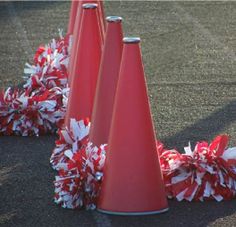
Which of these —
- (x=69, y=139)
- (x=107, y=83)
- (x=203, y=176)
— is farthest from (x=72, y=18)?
(x=203, y=176)

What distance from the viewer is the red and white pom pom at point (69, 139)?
23.4 ft

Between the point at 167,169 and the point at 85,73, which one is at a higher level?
the point at 85,73

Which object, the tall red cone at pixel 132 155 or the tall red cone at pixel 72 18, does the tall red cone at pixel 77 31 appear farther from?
the tall red cone at pixel 132 155

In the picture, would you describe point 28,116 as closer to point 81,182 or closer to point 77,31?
point 77,31

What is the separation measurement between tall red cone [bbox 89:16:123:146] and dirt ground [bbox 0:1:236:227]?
51 centimetres

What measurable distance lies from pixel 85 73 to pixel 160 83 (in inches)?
98.0

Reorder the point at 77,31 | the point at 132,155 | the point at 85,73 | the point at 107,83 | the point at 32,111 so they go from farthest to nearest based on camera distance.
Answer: the point at 77,31 → the point at 32,111 → the point at 85,73 → the point at 107,83 → the point at 132,155

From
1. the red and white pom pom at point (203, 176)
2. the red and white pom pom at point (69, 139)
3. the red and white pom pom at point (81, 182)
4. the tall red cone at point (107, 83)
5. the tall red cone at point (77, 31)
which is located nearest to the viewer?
the red and white pom pom at point (81, 182)

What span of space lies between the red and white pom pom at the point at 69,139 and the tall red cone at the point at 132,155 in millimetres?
790

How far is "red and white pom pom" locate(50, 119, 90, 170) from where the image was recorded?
23.4 ft

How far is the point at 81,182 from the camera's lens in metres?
6.38

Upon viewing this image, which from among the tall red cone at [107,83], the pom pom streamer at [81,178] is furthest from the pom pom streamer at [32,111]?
the pom pom streamer at [81,178]

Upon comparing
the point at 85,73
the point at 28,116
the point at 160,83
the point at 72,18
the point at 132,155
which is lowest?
the point at 160,83

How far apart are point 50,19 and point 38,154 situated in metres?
6.10
